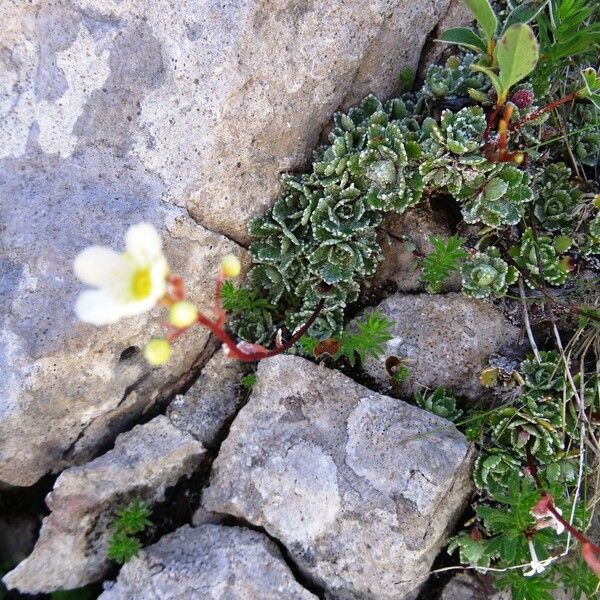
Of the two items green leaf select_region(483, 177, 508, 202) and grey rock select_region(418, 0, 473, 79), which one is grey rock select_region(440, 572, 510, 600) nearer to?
green leaf select_region(483, 177, 508, 202)

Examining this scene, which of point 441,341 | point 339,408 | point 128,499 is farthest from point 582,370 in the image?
point 128,499

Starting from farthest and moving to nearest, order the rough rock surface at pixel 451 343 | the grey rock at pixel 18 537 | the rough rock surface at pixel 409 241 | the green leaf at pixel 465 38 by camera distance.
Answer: the grey rock at pixel 18 537 → the rough rock surface at pixel 409 241 → the rough rock surface at pixel 451 343 → the green leaf at pixel 465 38

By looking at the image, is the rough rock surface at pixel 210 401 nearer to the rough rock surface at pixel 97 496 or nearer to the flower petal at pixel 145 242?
the rough rock surface at pixel 97 496

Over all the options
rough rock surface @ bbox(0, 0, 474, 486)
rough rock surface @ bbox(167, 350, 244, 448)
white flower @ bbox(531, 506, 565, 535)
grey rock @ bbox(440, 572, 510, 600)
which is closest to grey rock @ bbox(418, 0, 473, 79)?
rough rock surface @ bbox(0, 0, 474, 486)

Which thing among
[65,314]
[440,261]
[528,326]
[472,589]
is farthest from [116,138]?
[472,589]

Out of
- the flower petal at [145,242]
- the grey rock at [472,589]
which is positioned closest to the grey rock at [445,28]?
the flower petal at [145,242]

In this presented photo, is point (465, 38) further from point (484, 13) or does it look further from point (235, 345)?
point (235, 345)
